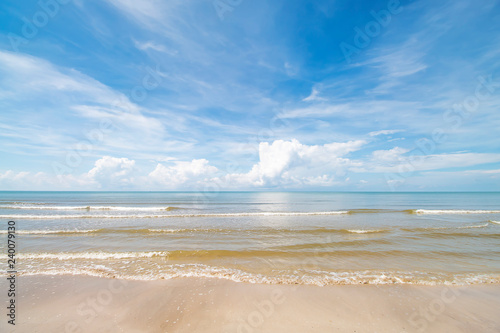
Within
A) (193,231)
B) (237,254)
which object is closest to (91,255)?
(193,231)

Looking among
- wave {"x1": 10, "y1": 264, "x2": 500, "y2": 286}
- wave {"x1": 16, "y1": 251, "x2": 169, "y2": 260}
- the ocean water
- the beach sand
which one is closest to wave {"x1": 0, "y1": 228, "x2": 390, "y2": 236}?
the ocean water

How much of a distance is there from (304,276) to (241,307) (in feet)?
11.1

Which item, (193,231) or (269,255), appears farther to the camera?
(193,231)

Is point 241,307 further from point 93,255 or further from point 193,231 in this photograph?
point 193,231

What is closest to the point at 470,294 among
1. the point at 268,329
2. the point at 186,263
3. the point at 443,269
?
the point at 443,269

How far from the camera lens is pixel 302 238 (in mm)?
15234

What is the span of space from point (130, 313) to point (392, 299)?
830cm

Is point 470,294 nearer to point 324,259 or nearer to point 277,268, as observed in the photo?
point 324,259

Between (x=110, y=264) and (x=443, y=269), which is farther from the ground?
(x=110, y=264)

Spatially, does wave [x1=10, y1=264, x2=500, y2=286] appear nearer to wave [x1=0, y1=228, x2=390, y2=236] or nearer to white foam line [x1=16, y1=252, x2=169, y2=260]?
white foam line [x1=16, y1=252, x2=169, y2=260]

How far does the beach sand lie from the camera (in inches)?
215

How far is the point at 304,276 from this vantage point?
8523 millimetres

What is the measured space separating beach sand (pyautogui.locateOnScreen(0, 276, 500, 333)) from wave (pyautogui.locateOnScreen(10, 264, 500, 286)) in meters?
0.38

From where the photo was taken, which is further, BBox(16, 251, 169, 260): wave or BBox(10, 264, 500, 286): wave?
BBox(16, 251, 169, 260): wave
